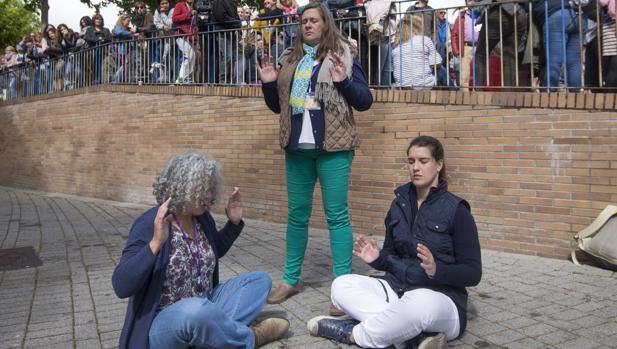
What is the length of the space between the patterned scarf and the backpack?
9.51 ft

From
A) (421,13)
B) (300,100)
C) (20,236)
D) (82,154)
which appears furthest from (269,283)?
(82,154)

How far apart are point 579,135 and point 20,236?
6.54 m

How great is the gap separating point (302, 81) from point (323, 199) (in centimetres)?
81

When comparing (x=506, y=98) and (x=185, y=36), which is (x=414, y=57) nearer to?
(x=506, y=98)

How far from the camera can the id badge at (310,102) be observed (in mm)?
3666

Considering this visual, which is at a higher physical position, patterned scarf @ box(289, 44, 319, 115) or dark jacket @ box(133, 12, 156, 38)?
dark jacket @ box(133, 12, 156, 38)

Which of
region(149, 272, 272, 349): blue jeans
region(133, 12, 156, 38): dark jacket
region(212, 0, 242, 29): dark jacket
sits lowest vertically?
region(149, 272, 272, 349): blue jeans

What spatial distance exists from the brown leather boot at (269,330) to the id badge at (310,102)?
1385mm

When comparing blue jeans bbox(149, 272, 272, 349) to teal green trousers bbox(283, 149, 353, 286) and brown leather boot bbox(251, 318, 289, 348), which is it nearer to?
brown leather boot bbox(251, 318, 289, 348)

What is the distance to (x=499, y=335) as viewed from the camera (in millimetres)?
3262

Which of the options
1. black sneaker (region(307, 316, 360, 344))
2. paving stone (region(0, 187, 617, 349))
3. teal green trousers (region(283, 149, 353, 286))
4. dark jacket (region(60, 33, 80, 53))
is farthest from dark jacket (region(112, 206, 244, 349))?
dark jacket (region(60, 33, 80, 53))

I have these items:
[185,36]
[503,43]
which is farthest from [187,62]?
[503,43]

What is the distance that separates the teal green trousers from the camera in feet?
12.1

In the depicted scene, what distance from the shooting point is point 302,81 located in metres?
3.73
